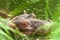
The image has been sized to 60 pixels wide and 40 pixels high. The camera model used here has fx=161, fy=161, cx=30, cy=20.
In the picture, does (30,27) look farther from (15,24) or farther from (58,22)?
(58,22)

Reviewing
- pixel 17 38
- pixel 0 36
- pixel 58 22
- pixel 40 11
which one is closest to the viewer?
pixel 58 22

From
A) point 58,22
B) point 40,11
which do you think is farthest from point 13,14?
point 58,22

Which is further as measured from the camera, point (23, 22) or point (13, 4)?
point (13, 4)

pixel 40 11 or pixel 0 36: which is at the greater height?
pixel 40 11

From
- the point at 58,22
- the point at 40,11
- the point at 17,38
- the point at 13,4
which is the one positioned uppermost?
the point at 13,4

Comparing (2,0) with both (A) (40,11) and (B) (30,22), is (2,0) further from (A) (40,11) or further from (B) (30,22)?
(B) (30,22)

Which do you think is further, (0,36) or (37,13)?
(37,13)

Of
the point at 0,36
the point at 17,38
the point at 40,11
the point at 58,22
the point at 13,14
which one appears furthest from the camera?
the point at 40,11

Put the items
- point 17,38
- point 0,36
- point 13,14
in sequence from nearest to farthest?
point 0,36, point 17,38, point 13,14

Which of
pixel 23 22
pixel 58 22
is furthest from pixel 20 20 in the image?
pixel 58 22
